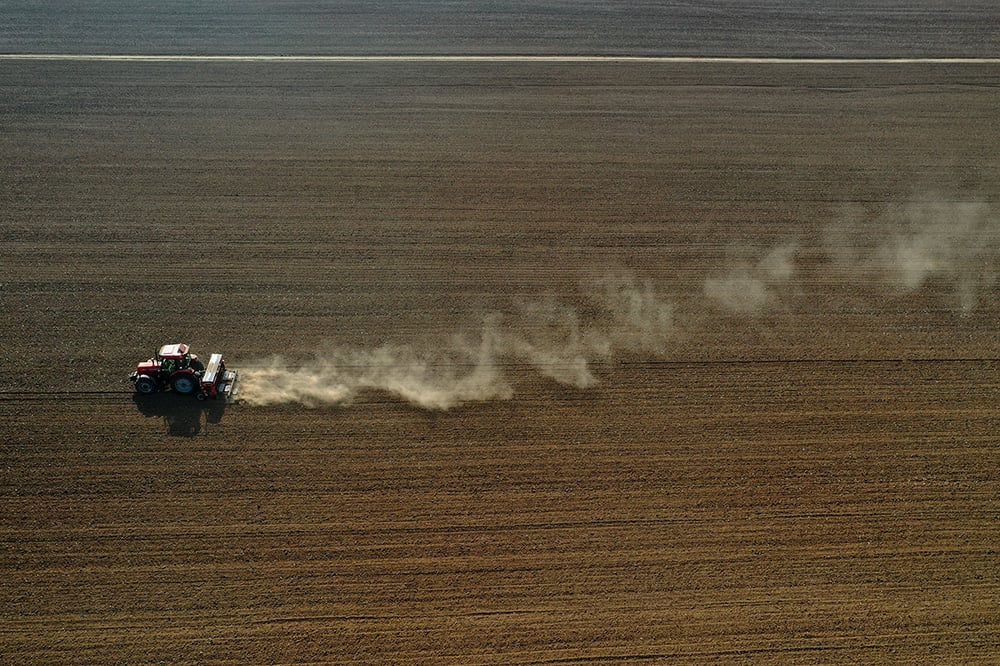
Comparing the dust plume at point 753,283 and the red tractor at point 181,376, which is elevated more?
the dust plume at point 753,283

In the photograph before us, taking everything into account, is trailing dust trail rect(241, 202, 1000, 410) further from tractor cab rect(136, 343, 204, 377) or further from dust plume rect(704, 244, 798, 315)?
tractor cab rect(136, 343, 204, 377)

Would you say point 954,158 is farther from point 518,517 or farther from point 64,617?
point 64,617

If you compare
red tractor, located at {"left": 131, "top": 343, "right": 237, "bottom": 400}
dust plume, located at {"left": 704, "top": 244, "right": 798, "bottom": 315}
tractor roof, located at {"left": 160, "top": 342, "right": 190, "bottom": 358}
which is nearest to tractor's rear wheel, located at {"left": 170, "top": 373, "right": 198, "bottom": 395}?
red tractor, located at {"left": 131, "top": 343, "right": 237, "bottom": 400}

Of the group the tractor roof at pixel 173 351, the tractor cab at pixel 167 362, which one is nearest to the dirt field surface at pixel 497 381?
the tractor cab at pixel 167 362

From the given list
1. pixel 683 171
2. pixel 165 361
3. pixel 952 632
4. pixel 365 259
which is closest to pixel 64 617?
pixel 165 361

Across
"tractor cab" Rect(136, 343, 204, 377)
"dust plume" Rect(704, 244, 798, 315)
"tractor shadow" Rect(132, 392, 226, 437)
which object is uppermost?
"dust plume" Rect(704, 244, 798, 315)

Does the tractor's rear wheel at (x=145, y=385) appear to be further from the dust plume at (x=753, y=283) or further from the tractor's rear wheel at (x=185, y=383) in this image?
the dust plume at (x=753, y=283)

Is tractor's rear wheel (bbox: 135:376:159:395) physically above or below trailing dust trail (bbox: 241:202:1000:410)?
below
